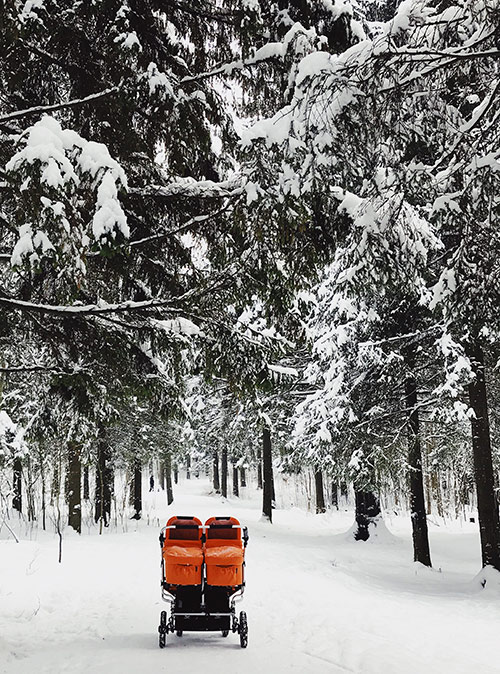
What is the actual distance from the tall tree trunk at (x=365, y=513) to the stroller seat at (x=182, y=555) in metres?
11.7

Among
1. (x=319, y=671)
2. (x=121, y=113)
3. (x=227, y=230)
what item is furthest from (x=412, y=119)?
(x=319, y=671)

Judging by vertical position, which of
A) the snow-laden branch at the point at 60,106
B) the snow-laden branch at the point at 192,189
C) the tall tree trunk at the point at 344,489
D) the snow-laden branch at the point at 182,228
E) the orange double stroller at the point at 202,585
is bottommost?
the tall tree trunk at the point at 344,489

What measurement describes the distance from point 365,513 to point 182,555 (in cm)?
1266

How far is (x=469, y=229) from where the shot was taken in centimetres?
537

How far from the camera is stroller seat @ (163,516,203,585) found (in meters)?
5.98

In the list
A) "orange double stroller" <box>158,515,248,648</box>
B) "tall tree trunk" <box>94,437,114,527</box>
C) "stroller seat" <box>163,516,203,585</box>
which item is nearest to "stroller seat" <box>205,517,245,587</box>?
"orange double stroller" <box>158,515,248,648</box>

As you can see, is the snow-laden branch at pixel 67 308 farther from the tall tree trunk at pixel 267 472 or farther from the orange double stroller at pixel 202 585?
the tall tree trunk at pixel 267 472

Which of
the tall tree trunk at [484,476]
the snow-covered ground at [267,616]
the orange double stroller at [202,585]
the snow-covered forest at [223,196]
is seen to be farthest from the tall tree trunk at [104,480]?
the orange double stroller at [202,585]

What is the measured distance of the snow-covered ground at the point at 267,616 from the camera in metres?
5.64

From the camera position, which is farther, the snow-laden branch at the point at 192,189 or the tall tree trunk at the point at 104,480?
the tall tree trunk at the point at 104,480

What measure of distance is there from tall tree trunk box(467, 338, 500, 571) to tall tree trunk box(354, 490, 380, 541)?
6574 millimetres

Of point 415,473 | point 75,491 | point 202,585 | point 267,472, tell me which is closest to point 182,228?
point 202,585

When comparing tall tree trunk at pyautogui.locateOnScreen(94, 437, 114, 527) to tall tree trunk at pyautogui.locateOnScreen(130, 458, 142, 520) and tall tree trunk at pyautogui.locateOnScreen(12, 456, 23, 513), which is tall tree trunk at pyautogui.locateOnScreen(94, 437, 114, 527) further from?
tall tree trunk at pyautogui.locateOnScreen(12, 456, 23, 513)

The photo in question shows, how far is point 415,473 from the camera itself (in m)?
12.8
